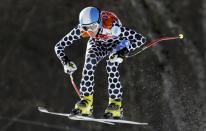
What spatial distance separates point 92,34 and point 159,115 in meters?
6.84

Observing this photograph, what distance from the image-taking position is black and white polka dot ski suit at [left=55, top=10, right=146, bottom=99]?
11.6 meters

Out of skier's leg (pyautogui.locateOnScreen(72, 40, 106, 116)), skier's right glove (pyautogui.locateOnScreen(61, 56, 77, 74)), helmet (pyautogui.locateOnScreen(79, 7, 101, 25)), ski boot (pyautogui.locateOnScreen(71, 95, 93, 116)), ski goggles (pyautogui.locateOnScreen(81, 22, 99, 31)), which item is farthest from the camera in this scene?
ski boot (pyautogui.locateOnScreen(71, 95, 93, 116))

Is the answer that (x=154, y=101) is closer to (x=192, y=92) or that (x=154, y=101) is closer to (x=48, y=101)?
(x=192, y=92)

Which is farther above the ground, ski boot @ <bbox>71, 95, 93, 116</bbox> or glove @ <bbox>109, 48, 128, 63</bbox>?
glove @ <bbox>109, 48, 128, 63</bbox>

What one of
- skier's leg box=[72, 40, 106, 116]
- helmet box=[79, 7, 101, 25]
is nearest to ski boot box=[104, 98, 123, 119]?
skier's leg box=[72, 40, 106, 116]

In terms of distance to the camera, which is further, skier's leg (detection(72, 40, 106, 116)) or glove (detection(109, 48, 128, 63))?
skier's leg (detection(72, 40, 106, 116))

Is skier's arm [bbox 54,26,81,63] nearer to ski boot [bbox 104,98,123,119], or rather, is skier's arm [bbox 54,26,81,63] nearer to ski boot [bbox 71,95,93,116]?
ski boot [bbox 71,95,93,116]

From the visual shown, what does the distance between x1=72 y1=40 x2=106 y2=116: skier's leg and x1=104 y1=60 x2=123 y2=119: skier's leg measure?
221 millimetres

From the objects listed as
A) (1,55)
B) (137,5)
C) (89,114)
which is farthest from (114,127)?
(89,114)

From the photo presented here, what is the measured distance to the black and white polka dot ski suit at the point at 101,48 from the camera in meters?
11.6

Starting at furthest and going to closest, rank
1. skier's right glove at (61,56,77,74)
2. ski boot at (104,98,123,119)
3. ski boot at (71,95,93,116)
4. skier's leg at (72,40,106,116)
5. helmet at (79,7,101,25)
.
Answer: ski boot at (104,98,123,119) → ski boot at (71,95,93,116) → skier's right glove at (61,56,77,74) → skier's leg at (72,40,106,116) → helmet at (79,7,101,25)

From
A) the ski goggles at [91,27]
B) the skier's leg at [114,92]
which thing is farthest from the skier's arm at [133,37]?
the ski goggles at [91,27]

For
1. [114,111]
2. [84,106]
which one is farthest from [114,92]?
[84,106]

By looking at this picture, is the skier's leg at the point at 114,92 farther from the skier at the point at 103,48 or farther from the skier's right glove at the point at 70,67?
the skier's right glove at the point at 70,67
